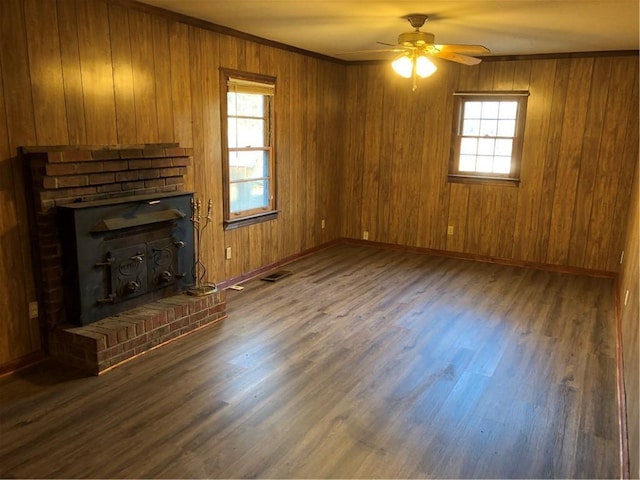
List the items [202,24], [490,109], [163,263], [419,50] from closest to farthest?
[419,50] → [163,263] → [202,24] → [490,109]

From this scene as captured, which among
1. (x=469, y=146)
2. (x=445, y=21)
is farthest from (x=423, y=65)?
(x=469, y=146)

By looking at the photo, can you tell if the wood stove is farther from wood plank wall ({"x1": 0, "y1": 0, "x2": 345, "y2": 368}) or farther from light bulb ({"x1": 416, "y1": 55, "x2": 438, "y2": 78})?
light bulb ({"x1": 416, "y1": 55, "x2": 438, "y2": 78})

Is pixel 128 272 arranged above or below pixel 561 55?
below

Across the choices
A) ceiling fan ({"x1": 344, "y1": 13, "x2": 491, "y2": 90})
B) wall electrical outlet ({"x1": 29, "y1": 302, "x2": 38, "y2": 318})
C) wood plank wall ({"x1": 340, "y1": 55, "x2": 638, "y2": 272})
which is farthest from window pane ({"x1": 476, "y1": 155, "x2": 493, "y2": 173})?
wall electrical outlet ({"x1": 29, "y1": 302, "x2": 38, "y2": 318})

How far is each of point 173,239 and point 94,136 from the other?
0.93 metres

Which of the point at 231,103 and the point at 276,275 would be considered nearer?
the point at 231,103

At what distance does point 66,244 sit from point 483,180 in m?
4.66

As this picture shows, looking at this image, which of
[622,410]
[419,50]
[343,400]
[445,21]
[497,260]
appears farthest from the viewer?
[497,260]

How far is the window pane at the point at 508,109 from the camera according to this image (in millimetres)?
5734

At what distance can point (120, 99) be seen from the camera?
358 cm

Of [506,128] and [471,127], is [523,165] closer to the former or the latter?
[506,128]

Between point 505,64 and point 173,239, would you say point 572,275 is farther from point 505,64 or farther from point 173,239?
point 173,239

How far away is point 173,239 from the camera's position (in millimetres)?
3822

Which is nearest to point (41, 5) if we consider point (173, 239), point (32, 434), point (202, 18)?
point (202, 18)
